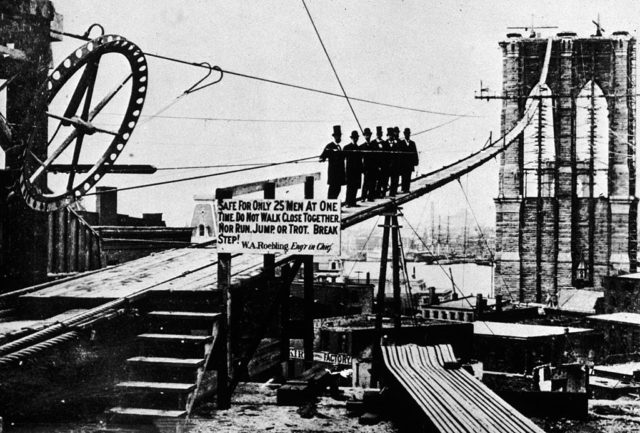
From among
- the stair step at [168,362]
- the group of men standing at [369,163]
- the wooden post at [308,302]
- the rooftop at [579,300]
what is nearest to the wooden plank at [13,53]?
the stair step at [168,362]

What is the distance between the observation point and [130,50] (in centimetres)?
800

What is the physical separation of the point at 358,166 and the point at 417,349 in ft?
18.5

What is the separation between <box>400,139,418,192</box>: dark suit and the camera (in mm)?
16297

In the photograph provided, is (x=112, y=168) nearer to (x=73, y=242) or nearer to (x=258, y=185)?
(x=258, y=185)

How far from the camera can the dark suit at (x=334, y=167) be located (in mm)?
13625

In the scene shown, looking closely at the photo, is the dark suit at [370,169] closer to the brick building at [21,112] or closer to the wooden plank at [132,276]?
A: the wooden plank at [132,276]

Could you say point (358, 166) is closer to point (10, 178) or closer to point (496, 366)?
point (10, 178)

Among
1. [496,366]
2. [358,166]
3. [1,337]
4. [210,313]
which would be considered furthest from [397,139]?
[496,366]

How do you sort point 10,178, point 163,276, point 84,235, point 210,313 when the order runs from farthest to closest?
point 84,235
point 163,276
point 10,178
point 210,313

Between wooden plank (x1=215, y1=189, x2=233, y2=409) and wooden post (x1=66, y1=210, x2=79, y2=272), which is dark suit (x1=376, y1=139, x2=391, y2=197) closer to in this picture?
wooden post (x1=66, y1=210, x2=79, y2=272)

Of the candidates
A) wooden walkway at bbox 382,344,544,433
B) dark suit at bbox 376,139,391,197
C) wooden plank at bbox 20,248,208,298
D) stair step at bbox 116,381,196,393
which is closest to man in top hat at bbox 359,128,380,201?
dark suit at bbox 376,139,391,197

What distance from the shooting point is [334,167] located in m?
14.2

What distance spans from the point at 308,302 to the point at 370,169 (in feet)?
17.0

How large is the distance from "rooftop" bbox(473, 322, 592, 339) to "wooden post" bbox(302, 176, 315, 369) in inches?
1085
